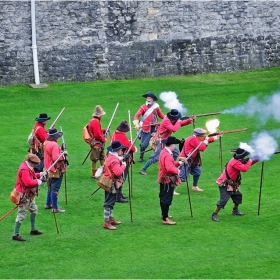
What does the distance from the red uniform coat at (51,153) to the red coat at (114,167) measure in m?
1.55

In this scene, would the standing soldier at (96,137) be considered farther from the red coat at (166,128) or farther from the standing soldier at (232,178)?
the standing soldier at (232,178)

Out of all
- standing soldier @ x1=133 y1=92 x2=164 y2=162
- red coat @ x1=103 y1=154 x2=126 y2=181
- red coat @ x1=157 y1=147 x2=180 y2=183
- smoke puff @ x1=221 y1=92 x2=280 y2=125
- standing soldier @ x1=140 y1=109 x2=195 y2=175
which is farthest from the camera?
smoke puff @ x1=221 y1=92 x2=280 y2=125

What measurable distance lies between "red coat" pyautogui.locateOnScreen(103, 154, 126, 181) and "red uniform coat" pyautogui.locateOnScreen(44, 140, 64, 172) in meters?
1.55

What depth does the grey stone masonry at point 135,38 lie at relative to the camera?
30.9 m

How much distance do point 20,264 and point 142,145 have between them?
7863 millimetres

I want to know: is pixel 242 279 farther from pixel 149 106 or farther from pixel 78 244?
pixel 149 106

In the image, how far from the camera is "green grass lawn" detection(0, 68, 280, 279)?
1561 centimetres

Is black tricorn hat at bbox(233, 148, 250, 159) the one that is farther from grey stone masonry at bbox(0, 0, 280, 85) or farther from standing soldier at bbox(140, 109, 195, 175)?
grey stone masonry at bbox(0, 0, 280, 85)

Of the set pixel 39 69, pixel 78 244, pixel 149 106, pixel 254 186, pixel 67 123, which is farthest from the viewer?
pixel 39 69

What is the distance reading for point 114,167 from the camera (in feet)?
57.3

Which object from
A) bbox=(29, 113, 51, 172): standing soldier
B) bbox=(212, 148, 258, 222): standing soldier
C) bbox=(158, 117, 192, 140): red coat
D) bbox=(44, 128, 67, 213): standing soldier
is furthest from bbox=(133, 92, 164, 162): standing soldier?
bbox=(212, 148, 258, 222): standing soldier

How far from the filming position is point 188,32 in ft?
109

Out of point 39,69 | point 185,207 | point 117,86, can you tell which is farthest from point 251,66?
point 185,207

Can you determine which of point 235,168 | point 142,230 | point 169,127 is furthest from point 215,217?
point 169,127
